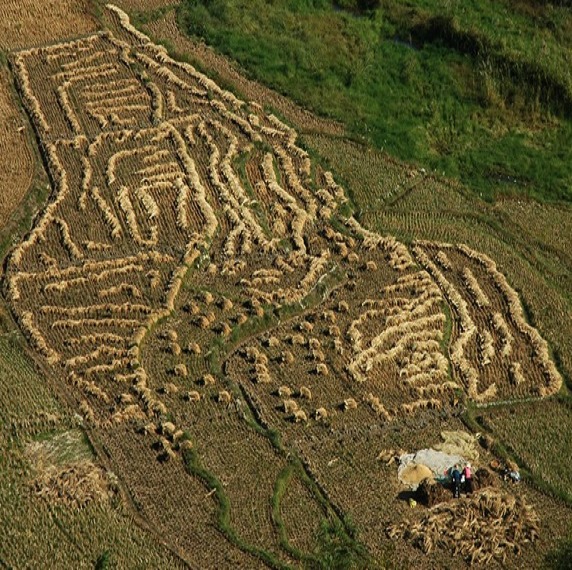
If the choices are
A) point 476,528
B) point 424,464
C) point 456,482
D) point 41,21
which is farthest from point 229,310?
point 41,21

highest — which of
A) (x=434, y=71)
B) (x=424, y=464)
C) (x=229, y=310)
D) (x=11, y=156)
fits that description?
(x=434, y=71)

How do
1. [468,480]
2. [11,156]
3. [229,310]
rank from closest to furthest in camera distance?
[468,480], [229,310], [11,156]

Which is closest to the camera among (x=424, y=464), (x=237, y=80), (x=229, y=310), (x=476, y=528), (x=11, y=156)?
(x=476, y=528)

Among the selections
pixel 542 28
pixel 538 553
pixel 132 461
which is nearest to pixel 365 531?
pixel 538 553

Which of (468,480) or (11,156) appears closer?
(468,480)

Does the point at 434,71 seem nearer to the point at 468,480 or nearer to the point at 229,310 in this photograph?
the point at 229,310

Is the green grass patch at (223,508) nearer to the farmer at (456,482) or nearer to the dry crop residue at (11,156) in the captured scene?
the farmer at (456,482)

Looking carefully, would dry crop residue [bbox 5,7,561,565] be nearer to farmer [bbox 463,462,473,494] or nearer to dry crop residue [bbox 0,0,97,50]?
farmer [bbox 463,462,473,494]

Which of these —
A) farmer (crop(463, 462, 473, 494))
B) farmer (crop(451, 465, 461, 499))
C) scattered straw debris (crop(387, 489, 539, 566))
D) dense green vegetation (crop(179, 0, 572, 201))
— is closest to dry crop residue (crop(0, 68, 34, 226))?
dense green vegetation (crop(179, 0, 572, 201))
